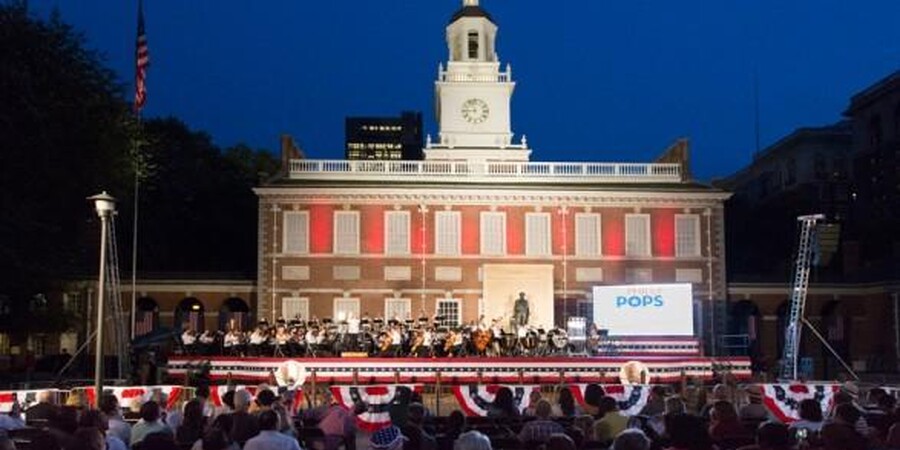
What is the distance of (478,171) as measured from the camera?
42219mm

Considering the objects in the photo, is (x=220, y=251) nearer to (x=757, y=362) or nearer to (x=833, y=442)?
(x=757, y=362)

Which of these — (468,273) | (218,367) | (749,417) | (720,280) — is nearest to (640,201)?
(720,280)

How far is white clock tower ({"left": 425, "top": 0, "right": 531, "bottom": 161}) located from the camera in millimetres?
48000

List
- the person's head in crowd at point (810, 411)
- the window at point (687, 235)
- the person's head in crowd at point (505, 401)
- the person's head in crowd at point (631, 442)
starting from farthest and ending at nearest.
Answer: the window at point (687, 235)
the person's head in crowd at point (505, 401)
the person's head in crowd at point (810, 411)
the person's head in crowd at point (631, 442)

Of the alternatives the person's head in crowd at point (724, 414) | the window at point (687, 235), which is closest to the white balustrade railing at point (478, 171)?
the window at point (687, 235)

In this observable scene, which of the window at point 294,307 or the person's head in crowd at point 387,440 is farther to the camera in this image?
the window at point 294,307

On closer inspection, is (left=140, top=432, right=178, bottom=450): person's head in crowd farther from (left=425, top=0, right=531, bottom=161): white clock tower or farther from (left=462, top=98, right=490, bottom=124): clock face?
(left=462, top=98, right=490, bottom=124): clock face

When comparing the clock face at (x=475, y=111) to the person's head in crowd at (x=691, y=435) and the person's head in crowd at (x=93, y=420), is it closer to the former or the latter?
the person's head in crowd at (x=93, y=420)

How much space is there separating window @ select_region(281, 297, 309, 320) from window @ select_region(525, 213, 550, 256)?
8.61 metres

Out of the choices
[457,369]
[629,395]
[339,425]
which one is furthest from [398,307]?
[339,425]

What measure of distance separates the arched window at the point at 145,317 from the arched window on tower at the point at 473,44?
59.4 feet

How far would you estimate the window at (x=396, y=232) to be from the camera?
132 feet

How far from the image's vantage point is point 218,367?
30.0 m

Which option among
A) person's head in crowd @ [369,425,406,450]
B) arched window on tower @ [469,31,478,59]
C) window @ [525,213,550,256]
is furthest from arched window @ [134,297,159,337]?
person's head in crowd @ [369,425,406,450]
